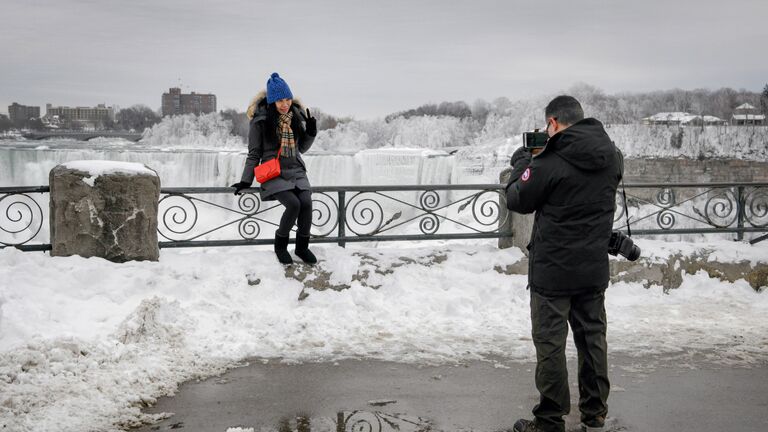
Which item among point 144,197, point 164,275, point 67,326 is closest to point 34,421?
point 67,326

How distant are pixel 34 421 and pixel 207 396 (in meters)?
1.08

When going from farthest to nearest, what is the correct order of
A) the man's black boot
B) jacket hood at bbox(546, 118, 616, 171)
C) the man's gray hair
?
the man's black boot → the man's gray hair → jacket hood at bbox(546, 118, 616, 171)

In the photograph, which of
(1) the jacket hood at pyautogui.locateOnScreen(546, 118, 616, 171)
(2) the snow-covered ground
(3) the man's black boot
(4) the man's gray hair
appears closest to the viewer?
(1) the jacket hood at pyautogui.locateOnScreen(546, 118, 616, 171)

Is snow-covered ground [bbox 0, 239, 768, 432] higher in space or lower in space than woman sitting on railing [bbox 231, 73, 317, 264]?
lower

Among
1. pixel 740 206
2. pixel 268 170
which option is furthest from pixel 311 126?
pixel 740 206

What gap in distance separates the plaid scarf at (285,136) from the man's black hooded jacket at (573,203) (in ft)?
12.0

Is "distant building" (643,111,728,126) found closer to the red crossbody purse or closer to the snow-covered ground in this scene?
the snow-covered ground

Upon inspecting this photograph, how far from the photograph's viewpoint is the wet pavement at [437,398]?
4.50 metres

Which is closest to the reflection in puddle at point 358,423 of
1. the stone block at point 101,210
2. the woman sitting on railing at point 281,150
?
the woman sitting on railing at point 281,150

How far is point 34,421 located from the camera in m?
4.32

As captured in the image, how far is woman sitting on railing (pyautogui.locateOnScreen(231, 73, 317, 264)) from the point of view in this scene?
731 cm

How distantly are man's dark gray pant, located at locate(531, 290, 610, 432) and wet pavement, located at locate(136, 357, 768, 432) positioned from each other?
26 centimetres

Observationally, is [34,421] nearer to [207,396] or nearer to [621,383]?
[207,396]

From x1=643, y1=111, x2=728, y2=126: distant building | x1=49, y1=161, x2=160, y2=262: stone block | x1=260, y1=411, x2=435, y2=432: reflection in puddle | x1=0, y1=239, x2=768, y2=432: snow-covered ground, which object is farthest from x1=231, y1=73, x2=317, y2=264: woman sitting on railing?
x1=643, y1=111, x2=728, y2=126: distant building
